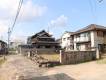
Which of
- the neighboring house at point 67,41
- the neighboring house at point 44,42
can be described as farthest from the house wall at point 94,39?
the neighboring house at point 44,42

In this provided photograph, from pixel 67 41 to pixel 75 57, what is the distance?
108 feet

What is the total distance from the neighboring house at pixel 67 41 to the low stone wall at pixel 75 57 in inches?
1056

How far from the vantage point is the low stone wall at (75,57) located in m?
22.8

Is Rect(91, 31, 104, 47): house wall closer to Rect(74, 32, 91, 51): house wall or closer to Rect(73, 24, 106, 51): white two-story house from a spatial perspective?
Rect(73, 24, 106, 51): white two-story house

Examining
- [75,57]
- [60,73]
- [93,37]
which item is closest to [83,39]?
[93,37]

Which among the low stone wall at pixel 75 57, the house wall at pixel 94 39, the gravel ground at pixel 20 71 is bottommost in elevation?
the gravel ground at pixel 20 71

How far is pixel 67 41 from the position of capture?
187ft

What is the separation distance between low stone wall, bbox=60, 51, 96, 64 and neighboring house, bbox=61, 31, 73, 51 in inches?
1056

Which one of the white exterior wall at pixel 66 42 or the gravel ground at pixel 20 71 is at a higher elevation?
the white exterior wall at pixel 66 42

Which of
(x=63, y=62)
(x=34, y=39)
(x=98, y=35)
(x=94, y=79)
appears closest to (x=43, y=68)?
(x=63, y=62)

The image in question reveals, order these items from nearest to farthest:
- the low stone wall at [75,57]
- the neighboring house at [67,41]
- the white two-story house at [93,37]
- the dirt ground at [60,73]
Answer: the dirt ground at [60,73] < the low stone wall at [75,57] < the white two-story house at [93,37] < the neighboring house at [67,41]

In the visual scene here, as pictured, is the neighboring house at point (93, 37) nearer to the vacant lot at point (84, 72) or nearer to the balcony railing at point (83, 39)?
the balcony railing at point (83, 39)

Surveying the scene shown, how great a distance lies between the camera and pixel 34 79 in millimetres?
14812

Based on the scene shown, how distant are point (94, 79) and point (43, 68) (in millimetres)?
7776
